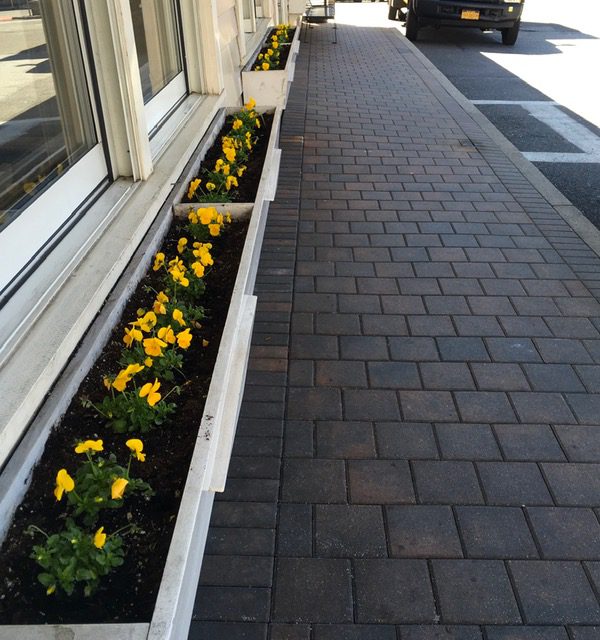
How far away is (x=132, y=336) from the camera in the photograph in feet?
6.79

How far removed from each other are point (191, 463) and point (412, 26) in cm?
1303

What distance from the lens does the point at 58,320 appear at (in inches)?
76.7

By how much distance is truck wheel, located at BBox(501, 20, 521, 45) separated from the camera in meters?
12.5

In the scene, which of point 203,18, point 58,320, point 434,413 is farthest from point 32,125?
point 203,18

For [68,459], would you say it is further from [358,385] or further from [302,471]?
[358,385]

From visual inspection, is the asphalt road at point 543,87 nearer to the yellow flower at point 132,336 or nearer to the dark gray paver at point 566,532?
the dark gray paver at point 566,532

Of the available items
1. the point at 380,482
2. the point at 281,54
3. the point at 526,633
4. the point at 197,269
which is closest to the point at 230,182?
the point at 197,269

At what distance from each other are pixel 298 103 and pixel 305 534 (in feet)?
22.3

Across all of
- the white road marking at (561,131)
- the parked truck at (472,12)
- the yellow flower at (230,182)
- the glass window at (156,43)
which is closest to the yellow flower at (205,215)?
the yellow flower at (230,182)

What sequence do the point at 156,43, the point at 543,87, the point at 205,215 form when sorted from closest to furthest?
the point at 205,215
the point at 156,43
the point at 543,87

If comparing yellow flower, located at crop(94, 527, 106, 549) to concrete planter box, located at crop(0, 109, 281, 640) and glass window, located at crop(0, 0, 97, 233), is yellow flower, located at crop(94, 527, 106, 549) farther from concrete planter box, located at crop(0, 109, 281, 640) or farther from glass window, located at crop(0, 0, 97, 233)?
glass window, located at crop(0, 0, 97, 233)

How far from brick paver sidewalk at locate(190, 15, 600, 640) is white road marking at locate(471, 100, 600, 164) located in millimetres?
1331

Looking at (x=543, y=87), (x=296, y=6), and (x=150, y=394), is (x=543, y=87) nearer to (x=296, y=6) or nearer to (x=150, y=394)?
(x=296, y=6)

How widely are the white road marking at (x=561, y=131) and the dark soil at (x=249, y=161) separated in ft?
9.70
